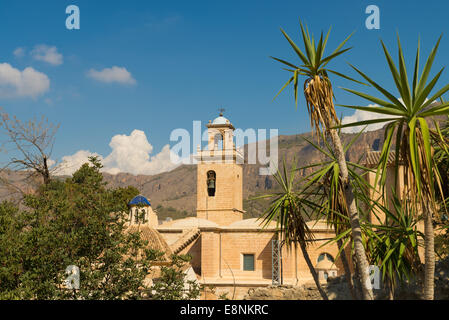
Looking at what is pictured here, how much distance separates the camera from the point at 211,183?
1859 inches

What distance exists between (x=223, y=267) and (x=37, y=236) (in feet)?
71.2

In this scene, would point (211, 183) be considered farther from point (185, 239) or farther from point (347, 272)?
point (347, 272)

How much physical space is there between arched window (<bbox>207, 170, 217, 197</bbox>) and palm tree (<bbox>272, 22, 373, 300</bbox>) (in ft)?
113

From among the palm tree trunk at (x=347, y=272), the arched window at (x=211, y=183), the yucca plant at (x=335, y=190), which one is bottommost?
the palm tree trunk at (x=347, y=272)

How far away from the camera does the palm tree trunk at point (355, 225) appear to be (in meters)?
12.2

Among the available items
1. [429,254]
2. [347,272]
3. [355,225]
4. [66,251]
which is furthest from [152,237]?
[429,254]

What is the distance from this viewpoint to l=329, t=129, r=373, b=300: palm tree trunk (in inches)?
482

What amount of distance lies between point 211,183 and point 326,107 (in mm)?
35153

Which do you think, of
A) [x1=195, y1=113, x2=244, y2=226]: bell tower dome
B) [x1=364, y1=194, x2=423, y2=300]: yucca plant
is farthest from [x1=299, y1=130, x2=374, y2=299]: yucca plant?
[x1=195, y1=113, x2=244, y2=226]: bell tower dome

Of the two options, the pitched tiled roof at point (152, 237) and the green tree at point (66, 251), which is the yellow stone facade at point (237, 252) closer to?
the pitched tiled roof at point (152, 237)

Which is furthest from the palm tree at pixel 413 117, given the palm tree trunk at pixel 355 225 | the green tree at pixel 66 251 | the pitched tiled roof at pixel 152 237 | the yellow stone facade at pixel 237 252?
the pitched tiled roof at pixel 152 237

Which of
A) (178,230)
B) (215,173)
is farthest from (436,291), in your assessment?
(215,173)
